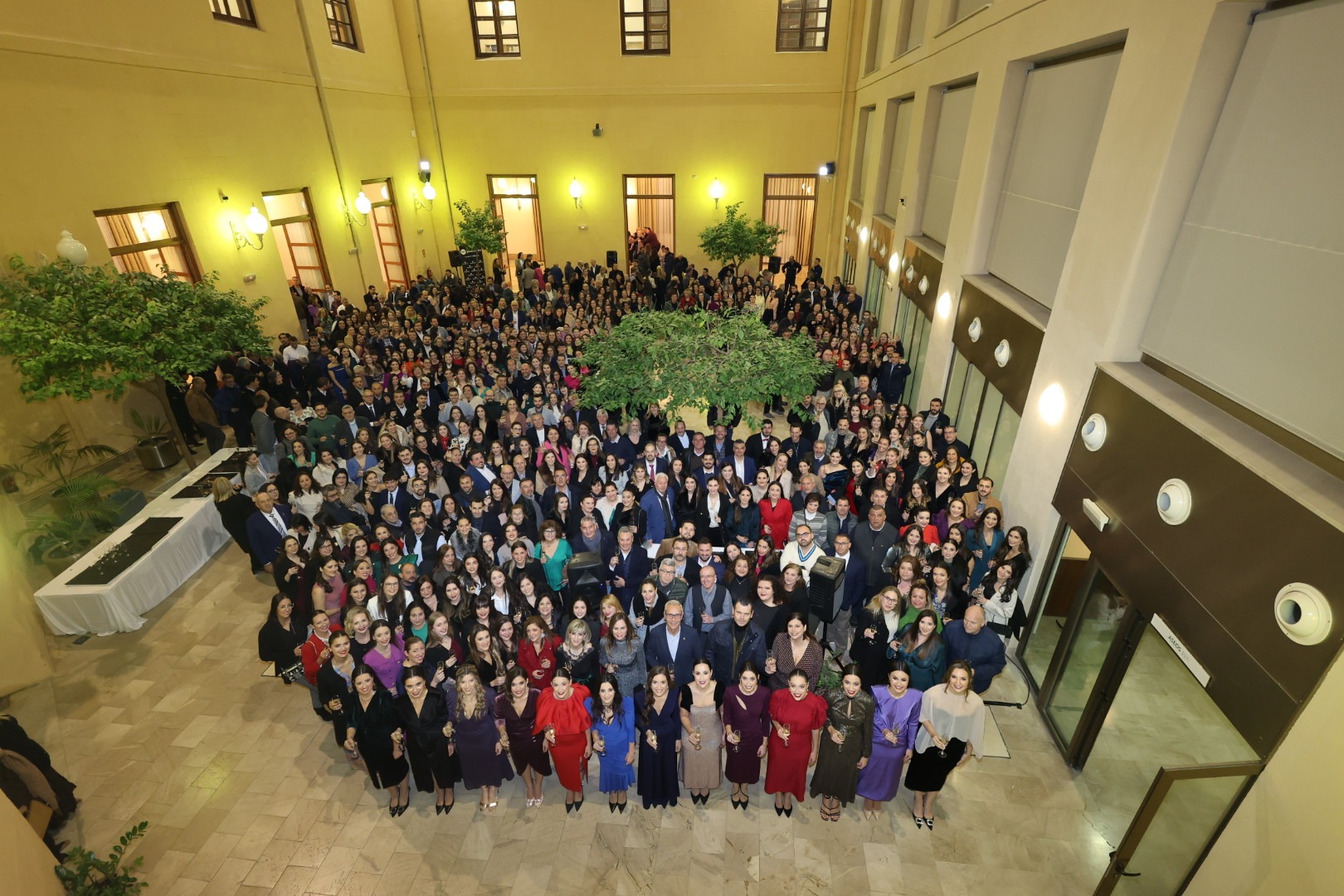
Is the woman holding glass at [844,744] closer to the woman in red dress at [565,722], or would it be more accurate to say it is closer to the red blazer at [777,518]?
the woman in red dress at [565,722]

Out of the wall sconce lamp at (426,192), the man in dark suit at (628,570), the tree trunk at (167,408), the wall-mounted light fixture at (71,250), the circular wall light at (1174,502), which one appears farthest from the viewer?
the wall sconce lamp at (426,192)

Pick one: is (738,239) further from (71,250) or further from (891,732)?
(891,732)

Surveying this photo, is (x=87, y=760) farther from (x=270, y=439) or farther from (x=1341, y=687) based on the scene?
(x=1341, y=687)

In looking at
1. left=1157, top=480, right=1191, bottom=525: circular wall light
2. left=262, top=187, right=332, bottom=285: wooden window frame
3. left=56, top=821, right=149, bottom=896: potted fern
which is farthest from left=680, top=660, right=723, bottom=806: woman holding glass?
left=262, top=187, right=332, bottom=285: wooden window frame

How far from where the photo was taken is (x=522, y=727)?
541 centimetres

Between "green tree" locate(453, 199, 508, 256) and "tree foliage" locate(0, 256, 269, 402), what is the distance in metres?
10.6

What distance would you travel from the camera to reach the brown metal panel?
7184 millimetres

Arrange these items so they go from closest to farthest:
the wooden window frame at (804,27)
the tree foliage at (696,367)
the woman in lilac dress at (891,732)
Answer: the woman in lilac dress at (891,732) → the tree foliage at (696,367) → the wooden window frame at (804,27)

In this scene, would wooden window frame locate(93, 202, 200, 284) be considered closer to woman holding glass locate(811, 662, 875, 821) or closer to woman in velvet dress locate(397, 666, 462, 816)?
woman in velvet dress locate(397, 666, 462, 816)

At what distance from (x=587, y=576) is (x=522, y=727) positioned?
1.52m

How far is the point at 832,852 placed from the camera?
536 cm

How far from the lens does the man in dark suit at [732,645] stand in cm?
566

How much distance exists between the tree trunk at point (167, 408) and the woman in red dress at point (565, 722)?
32.5 feet

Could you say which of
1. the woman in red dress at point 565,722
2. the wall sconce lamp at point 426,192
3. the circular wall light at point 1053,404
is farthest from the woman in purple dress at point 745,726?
the wall sconce lamp at point 426,192
